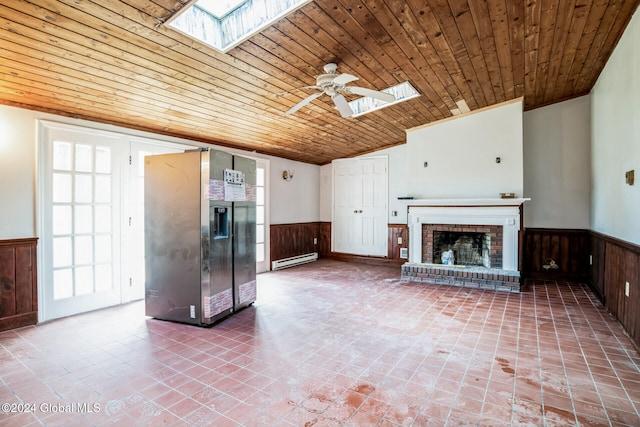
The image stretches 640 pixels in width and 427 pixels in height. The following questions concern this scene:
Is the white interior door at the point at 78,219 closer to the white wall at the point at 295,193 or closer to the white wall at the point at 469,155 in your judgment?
the white wall at the point at 295,193

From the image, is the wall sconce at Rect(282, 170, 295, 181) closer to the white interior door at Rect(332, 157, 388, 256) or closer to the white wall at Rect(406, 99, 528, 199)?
the white interior door at Rect(332, 157, 388, 256)

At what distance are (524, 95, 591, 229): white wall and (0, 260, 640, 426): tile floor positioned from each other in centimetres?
214

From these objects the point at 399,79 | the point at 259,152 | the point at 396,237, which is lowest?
the point at 396,237

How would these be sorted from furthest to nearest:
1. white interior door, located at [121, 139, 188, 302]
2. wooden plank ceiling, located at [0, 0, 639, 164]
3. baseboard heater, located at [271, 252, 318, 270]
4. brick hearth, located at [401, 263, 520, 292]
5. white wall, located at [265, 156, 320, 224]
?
white wall, located at [265, 156, 320, 224] → baseboard heater, located at [271, 252, 318, 270] → brick hearth, located at [401, 263, 520, 292] → white interior door, located at [121, 139, 188, 302] → wooden plank ceiling, located at [0, 0, 639, 164]

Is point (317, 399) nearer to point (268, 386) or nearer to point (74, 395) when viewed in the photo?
point (268, 386)

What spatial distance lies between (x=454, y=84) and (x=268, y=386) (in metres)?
4.01

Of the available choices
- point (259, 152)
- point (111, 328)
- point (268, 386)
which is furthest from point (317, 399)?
point (259, 152)

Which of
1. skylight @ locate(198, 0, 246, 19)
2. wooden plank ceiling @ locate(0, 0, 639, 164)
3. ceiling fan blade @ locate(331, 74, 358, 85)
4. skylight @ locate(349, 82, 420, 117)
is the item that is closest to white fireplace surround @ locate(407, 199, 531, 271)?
wooden plank ceiling @ locate(0, 0, 639, 164)

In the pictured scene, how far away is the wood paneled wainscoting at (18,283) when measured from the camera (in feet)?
A: 10.6

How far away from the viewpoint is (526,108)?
5.82 meters

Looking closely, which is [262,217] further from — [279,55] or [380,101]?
[279,55]

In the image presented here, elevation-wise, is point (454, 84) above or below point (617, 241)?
above

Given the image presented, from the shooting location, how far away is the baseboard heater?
6.56 m

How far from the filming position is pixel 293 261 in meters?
7.02
